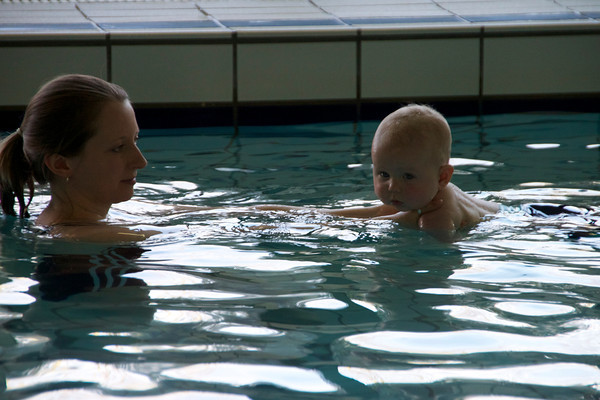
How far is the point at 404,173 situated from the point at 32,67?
306 centimetres

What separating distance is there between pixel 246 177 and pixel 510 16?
292 cm

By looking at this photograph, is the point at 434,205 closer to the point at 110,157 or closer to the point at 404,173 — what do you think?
the point at 404,173

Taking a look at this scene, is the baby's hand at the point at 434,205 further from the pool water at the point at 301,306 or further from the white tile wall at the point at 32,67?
the white tile wall at the point at 32,67

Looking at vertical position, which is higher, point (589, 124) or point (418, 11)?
point (418, 11)

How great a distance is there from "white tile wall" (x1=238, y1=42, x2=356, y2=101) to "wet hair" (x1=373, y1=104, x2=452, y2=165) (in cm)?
253

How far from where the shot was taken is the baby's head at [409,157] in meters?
2.80

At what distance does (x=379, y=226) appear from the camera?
9.52ft

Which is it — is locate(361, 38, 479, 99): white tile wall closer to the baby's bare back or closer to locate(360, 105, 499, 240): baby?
the baby's bare back

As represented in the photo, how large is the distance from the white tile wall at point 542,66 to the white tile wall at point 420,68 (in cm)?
14

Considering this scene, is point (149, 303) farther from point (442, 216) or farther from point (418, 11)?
point (418, 11)

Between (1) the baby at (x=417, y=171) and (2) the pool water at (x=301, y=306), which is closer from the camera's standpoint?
(2) the pool water at (x=301, y=306)

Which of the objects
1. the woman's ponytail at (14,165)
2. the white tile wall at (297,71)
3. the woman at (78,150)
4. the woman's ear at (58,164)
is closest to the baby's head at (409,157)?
the woman at (78,150)

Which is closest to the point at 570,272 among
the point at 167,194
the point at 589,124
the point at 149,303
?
the point at 149,303

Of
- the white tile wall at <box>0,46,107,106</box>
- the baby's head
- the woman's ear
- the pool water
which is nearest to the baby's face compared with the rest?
the baby's head
